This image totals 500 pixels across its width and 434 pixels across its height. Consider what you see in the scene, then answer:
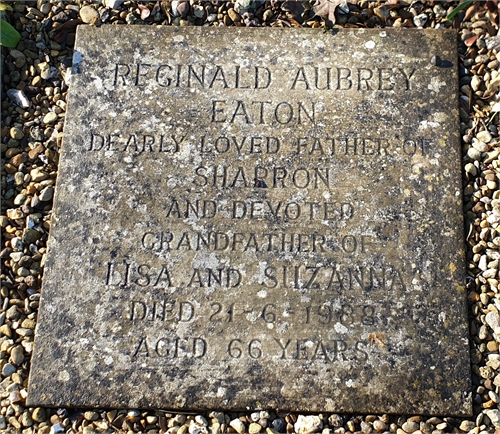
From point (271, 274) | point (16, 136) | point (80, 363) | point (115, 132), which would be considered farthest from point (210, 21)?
point (80, 363)

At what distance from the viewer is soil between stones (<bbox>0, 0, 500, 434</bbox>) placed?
9.71 feet

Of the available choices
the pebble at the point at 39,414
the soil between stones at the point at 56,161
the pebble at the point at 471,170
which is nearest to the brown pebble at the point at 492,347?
the soil between stones at the point at 56,161

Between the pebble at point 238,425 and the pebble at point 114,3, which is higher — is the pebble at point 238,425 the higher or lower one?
the lower one

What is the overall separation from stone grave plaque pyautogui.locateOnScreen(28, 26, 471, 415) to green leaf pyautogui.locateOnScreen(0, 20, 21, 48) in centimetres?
39

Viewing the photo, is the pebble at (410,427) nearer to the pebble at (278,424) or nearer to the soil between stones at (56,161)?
the soil between stones at (56,161)

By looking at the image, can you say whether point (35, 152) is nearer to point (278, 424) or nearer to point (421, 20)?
point (278, 424)

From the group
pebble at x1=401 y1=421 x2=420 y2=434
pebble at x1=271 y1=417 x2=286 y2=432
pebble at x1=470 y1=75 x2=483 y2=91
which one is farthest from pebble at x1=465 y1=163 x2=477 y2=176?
pebble at x1=271 y1=417 x2=286 y2=432

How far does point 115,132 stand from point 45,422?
4.69 feet

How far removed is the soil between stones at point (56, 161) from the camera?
296cm

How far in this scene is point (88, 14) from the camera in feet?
11.7

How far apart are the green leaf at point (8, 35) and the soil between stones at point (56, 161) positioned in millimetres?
61

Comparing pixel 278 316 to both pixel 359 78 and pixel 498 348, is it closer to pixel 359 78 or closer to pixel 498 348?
pixel 498 348

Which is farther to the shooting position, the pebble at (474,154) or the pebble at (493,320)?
the pebble at (474,154)

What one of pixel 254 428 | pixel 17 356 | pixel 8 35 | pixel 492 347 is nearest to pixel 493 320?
pixel 492 347
